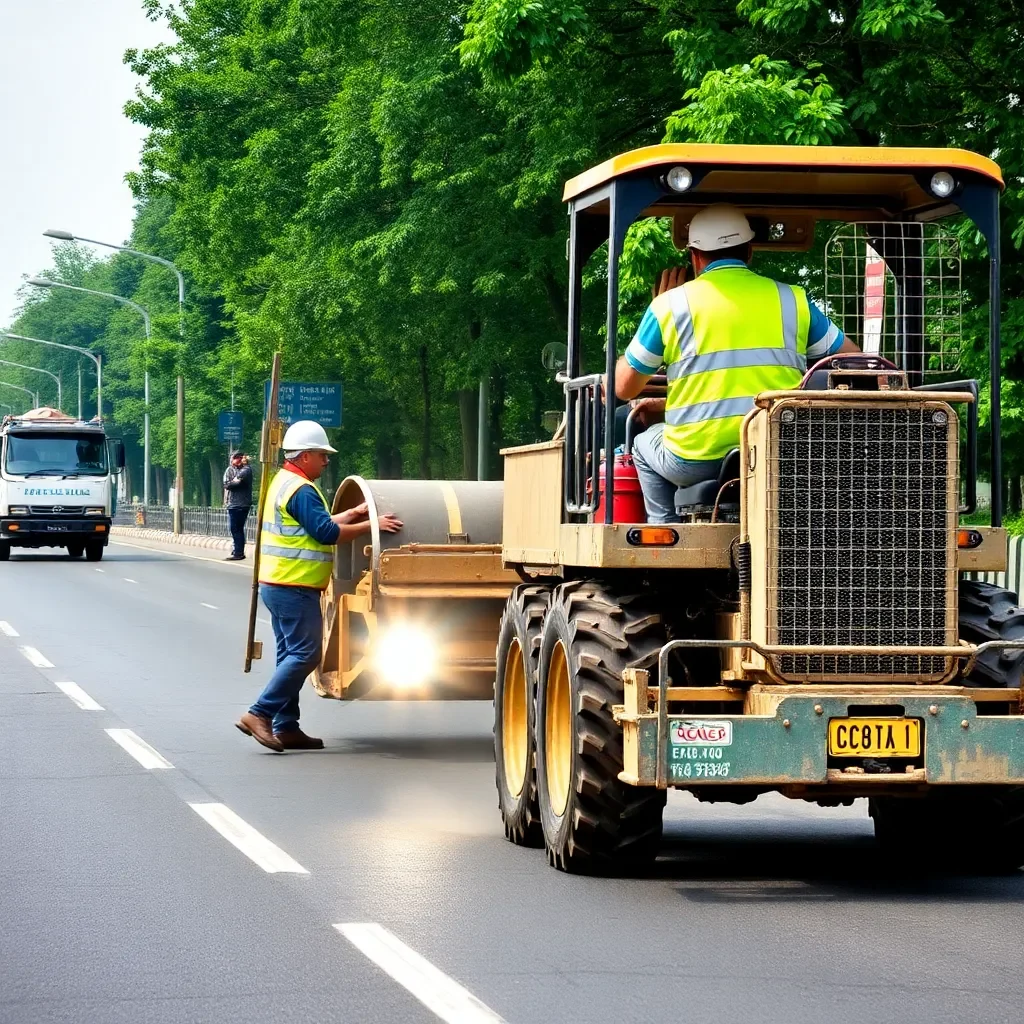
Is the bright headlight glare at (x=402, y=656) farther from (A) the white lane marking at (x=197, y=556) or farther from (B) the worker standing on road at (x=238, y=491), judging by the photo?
(B) the worker standing on road at (x=238, y=491)

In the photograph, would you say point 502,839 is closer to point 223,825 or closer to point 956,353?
point 223,825

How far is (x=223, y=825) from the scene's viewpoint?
10086 mm

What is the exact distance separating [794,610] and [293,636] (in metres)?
5.33

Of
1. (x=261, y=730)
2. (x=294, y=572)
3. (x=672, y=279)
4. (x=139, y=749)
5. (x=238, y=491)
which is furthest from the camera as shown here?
(x=238, y=491)

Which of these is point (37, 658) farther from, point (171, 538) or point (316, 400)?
point (171, 538)

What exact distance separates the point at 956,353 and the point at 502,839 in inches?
110

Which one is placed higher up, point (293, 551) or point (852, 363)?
point (852, 363)

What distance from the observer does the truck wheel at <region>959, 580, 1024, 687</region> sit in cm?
831

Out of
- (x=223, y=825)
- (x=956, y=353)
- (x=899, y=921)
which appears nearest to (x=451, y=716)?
(x=223, y=825)

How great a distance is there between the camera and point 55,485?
45.4 metres

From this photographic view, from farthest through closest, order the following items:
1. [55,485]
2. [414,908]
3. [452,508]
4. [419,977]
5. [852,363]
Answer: [55,485], [452,508], [852,363], [414,908], [419,977]

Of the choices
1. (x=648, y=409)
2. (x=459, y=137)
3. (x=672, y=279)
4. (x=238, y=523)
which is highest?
(x=459, y=137)

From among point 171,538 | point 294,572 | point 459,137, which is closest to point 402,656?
point 294,572

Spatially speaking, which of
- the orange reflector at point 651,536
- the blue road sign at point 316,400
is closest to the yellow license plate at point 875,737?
the orange reflector at point 651,536
